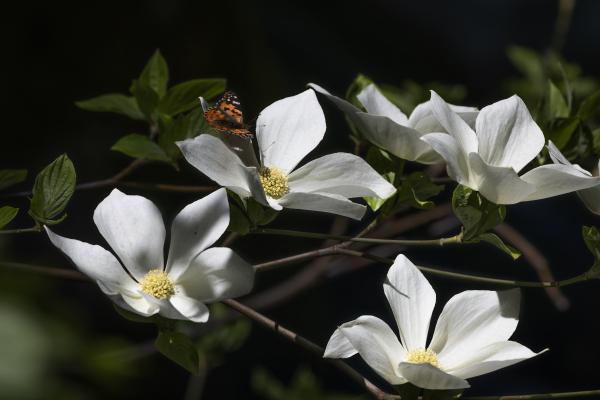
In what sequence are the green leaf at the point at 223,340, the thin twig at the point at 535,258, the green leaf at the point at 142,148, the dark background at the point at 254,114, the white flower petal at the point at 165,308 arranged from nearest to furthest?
the white flower petal at the point at 165,308, the green leaf at the point at 142,148, the thin twig at the point at 535,258, the green leaf at the point at 223,340, the dark background at the point at 254,114

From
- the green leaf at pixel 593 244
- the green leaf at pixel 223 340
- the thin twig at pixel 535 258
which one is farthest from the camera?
the green leaf at pixel 223 340

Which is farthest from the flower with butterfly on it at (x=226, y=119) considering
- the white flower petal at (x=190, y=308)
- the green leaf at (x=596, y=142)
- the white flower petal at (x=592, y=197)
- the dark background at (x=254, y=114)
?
the dark background at (x=254, y=114)

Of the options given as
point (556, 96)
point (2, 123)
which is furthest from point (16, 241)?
point (556, 96)

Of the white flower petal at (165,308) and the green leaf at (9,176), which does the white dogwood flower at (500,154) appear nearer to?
the white flower petal at (165,308)

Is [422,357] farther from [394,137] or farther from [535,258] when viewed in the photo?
[535,258]

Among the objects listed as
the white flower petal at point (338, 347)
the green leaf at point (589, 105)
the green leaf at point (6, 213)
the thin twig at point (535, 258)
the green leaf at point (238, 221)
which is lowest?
the thin twig at point (535, 258)

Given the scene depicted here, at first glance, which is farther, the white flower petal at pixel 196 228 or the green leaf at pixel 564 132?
the green leaf at pixel 564 132

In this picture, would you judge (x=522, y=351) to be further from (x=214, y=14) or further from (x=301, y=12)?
(x=301, y=12)
